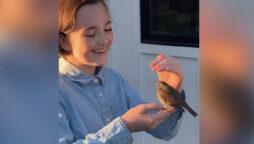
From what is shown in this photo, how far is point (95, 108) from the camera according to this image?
109cm

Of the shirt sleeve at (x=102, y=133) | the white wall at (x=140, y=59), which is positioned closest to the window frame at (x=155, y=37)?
the white wall at (x=140, y=59)

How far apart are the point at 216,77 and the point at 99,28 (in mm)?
409

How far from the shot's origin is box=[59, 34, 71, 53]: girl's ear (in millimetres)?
1052

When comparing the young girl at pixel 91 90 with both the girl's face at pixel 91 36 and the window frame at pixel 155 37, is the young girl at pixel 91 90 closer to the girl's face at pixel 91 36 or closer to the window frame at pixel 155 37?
the girl's face at pixel 91 36

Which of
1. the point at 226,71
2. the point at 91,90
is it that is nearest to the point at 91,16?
the point at 91,90

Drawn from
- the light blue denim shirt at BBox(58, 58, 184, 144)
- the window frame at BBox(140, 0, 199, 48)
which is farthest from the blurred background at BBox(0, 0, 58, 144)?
the window frame at BBox(140, 0, 199, 48)

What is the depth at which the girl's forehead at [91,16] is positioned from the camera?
3.40 ft

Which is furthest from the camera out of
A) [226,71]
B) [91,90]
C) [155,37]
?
[155,37]

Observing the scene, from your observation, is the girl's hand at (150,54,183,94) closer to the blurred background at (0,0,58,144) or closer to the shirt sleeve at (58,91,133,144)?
the shirt sleeve at (58,91,133,144)

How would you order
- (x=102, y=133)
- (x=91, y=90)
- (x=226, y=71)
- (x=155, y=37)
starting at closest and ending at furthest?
(x=226, y=71) → (x=102, y=133) → (x=91, y=90) → (x=155, y=37)

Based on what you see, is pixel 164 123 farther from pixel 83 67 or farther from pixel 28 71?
pixel 28 71

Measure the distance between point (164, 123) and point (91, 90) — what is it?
178 millimetres

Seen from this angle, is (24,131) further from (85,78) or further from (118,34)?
(118,34)

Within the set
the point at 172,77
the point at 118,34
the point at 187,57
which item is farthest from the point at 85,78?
the point at 118,34
